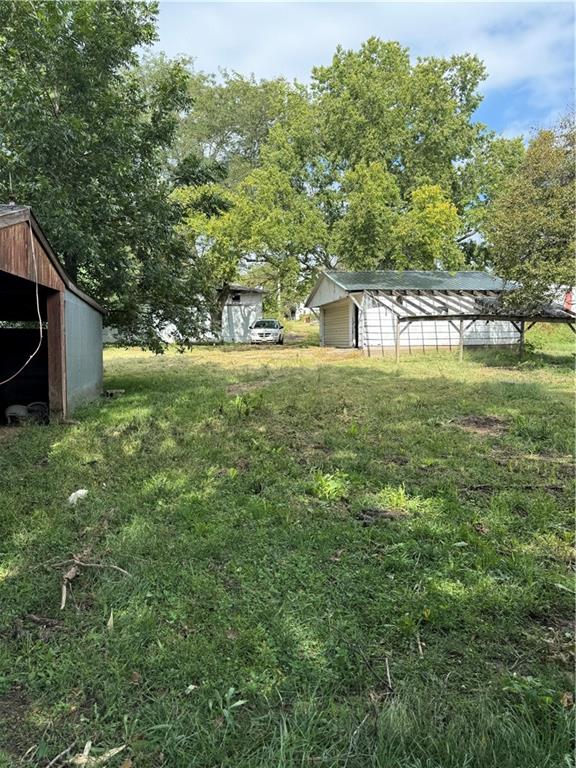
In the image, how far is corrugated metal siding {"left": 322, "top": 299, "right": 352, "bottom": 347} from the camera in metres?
21.8

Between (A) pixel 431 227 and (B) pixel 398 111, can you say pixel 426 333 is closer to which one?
(A) pixel 431 227

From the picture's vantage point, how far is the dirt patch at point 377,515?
3439 mm

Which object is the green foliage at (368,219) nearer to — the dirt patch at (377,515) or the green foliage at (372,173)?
the green foliage at (372,173)

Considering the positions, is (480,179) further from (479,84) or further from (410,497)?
(410,497)

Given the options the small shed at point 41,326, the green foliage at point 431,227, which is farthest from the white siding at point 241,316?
the small shed at point 41,326

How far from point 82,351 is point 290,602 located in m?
6.44

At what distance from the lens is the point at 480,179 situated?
81.5ft

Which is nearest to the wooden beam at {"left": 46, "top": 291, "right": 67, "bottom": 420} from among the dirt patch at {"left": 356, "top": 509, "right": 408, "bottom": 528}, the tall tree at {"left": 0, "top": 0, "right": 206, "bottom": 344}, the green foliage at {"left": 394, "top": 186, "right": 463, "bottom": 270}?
the tall tree at {"left": 0, "top": 0, "right": 206, "bottom": 344}

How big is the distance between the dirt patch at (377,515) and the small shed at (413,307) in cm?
1400

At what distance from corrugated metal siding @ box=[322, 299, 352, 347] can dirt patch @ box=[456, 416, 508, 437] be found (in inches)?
590

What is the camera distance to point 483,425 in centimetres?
623

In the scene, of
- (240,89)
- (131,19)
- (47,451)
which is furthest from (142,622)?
(240,89)

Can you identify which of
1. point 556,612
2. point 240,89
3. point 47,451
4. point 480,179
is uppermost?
point 240,89

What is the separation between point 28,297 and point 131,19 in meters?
5.66
